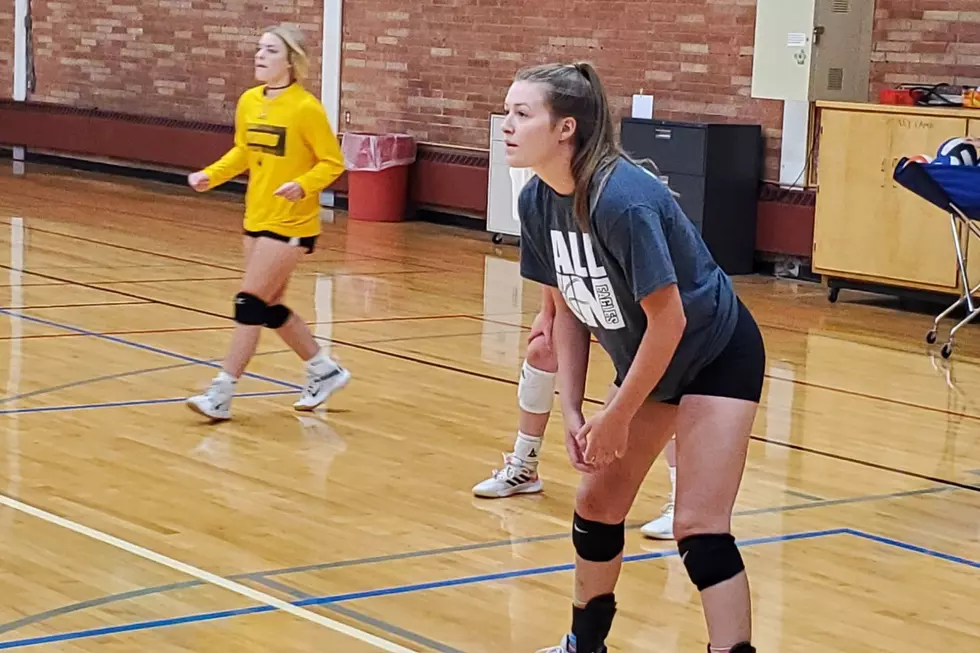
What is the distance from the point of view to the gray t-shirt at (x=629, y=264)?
293 centimetres

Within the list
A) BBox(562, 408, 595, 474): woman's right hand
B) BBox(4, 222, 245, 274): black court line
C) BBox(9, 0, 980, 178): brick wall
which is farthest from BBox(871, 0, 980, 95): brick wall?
BBox(562, 408, 595, 474): woman's right hand

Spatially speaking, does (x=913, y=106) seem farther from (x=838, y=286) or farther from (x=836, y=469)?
(x=836, y=469)

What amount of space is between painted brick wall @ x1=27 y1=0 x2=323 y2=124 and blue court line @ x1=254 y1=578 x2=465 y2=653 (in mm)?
11132

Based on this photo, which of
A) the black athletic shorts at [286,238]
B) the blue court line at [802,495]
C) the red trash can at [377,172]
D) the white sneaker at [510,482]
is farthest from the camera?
the red trash can at [377,172]

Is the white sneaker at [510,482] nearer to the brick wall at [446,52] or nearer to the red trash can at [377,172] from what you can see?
the brick wall at [446,52]

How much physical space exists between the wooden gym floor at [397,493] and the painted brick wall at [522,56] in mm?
2674

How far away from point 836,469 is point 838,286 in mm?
4831

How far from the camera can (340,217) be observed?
14.1 metres

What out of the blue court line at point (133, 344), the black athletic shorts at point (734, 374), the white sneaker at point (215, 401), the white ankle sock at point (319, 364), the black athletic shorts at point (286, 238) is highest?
the black athletic shorts at point (734, 374)

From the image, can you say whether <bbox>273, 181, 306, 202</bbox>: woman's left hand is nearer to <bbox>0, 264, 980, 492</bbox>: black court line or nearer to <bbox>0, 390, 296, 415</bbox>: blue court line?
<bbox>0, 390, 296, 415</bbox>: blue court line

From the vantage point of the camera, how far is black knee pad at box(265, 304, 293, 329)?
→ 605cm

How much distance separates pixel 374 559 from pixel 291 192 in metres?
1.85

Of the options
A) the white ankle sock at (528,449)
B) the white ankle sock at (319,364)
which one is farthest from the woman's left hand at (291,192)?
the white ankle sock at (528,449)

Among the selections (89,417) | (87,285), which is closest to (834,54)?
(87,285)
